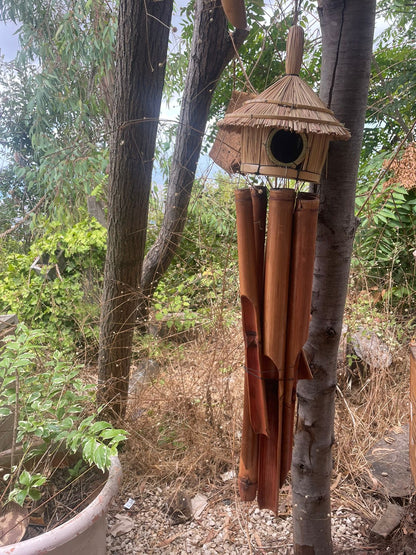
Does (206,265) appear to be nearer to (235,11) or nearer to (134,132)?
(134,132)

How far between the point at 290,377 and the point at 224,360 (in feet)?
3.64

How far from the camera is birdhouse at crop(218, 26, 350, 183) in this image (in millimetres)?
688

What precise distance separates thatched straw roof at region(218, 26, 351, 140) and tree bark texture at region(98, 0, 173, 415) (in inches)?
31.3

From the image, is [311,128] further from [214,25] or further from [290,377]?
[214,25]

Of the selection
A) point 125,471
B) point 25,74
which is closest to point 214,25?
point 125,471

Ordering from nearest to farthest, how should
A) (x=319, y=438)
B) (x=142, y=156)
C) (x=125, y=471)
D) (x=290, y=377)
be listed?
(x=290, y=377)
(x=319, y=438)
(x=142, y=156)
(x=125, y=471)

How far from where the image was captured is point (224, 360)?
6.21ft

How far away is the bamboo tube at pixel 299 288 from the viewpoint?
0.73 meters

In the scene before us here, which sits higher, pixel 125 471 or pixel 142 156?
pixel 142 156

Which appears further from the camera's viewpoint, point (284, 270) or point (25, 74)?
point (25, 74)

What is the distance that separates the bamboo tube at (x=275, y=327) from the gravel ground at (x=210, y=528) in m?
0.83

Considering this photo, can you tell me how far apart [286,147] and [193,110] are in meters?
1.62

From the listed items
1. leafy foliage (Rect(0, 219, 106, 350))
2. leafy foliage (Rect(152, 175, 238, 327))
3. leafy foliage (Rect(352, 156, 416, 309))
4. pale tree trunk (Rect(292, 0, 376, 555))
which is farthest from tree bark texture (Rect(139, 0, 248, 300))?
leafy foliage (Rect(352, 156, 416, 309))

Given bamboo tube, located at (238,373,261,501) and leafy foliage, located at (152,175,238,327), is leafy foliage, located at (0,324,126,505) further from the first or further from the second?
leafy foliage, located at (152,175,238,327)
